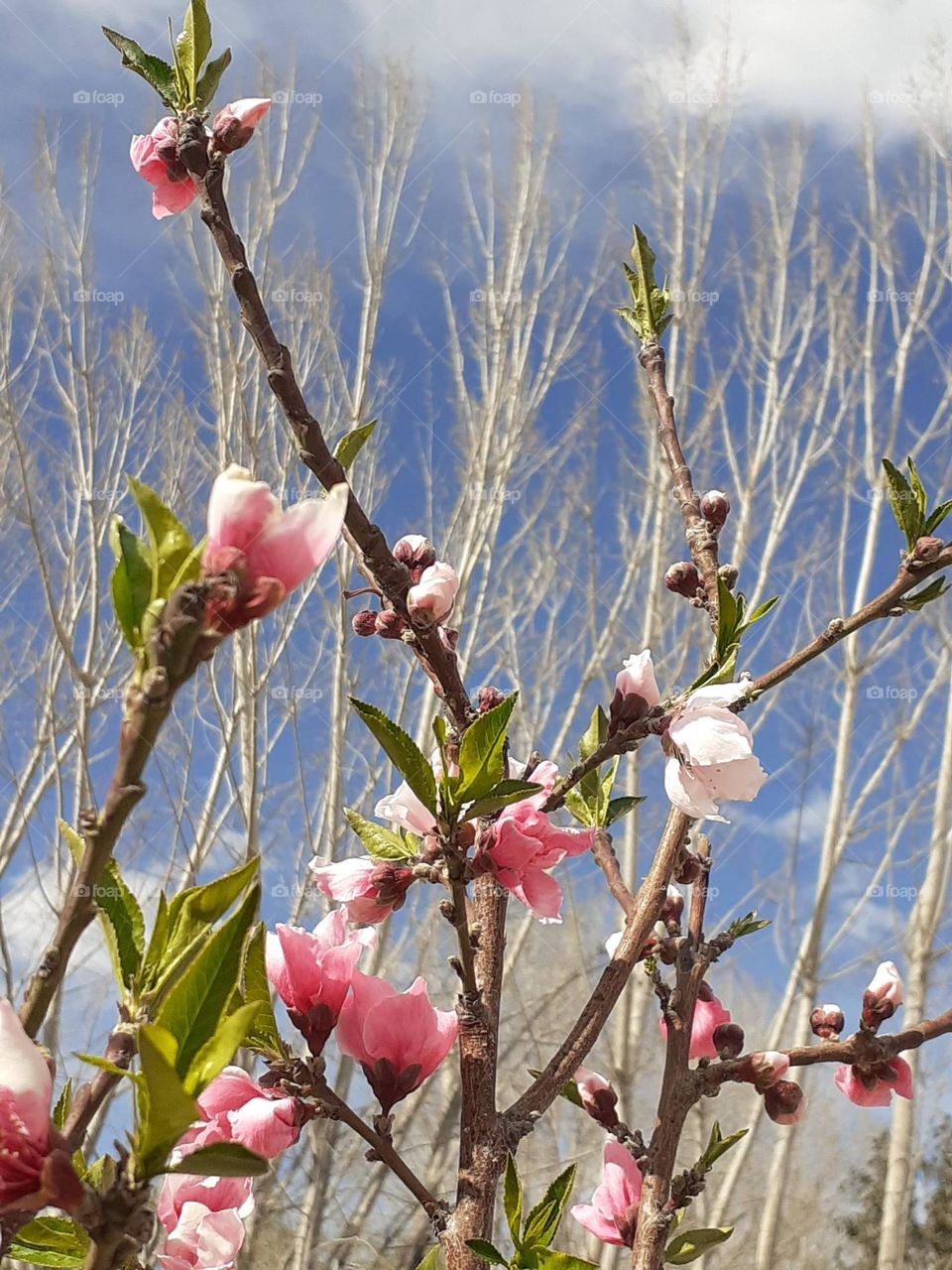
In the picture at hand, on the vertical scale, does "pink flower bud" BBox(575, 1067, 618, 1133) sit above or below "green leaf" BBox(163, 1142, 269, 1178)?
above

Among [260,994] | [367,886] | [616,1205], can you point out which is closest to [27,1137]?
[260,994]

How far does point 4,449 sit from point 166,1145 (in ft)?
16.7

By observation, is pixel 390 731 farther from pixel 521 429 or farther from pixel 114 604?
pixel 521 429

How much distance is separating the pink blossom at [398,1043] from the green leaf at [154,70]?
464 mm

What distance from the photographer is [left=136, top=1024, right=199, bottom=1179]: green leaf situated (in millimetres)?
234

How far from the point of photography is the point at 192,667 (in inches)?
9.8

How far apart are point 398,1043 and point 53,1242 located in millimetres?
168

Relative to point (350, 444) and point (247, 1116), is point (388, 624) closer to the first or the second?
point (350, 444)

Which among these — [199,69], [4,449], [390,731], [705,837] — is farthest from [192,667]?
[4,449]

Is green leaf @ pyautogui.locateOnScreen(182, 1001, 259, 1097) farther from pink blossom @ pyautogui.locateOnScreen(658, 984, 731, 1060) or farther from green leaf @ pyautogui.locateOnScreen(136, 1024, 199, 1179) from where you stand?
pink blossom @ pyautogui.locateOnScreen(658, 984, 731, 1060)

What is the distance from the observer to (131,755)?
242 millimetres

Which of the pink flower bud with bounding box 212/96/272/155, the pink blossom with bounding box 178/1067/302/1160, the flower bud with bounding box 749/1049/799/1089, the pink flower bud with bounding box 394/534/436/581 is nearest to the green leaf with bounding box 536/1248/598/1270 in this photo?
the pink blossom with bounding box 178/1067/302/1160

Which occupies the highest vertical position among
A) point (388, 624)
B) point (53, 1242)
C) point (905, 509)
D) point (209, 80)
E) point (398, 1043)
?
point (209, 80)

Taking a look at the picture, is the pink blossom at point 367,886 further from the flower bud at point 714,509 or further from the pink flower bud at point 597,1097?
the flower bud at point 714,509
